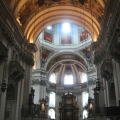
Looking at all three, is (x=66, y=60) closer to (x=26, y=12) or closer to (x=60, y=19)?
Answer: (x=60, y=19)

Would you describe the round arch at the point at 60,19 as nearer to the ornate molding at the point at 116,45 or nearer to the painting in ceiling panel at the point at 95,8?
the painting in ceiling panel at the point at 95,8

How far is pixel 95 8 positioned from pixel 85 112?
19.9m

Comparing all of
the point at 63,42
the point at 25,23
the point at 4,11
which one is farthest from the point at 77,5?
the point at 63,42

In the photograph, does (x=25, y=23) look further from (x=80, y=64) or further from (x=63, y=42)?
(x=80, y=64)

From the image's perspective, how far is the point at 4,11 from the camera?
14781 millimetres

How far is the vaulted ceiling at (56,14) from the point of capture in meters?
18.8

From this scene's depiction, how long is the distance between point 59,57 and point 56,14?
13.2 meters

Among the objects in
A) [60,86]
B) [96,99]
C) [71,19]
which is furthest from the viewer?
[60,86]

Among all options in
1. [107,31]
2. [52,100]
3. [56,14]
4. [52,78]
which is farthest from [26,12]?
[52,100]

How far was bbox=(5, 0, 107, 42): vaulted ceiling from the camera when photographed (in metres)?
18.8

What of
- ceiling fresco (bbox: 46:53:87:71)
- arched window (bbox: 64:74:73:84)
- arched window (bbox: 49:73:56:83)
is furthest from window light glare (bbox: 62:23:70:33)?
arched window (bbox: 64:74:73:84)

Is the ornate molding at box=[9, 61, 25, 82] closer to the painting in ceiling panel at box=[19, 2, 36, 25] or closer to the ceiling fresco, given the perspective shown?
the painting in ceiling panel at box=[19, 2, 36, 25]

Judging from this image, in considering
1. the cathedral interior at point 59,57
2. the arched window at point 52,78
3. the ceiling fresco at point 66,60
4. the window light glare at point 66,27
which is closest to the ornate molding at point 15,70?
the cathedral interior at point 59,57

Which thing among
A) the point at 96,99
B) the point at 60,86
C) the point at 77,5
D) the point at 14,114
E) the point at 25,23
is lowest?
the point at 14,114
